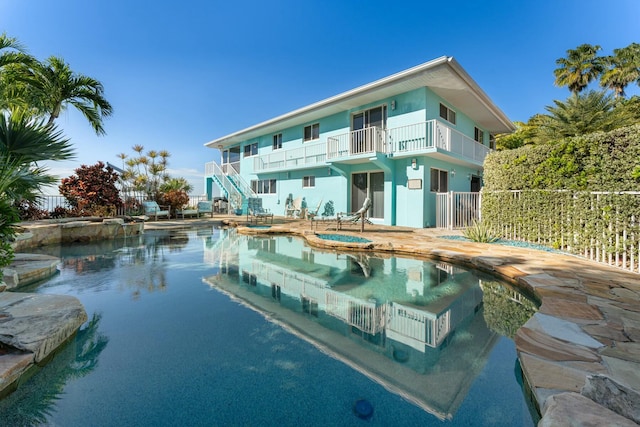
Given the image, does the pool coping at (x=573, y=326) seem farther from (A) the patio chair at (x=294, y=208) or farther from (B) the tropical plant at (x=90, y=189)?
(B) the tropical plant at (x=90, y=189)

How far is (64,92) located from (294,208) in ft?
31.7

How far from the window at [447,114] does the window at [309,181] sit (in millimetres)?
6820

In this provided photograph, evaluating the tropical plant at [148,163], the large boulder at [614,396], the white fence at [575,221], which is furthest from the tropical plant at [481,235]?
the tropical plant at [148,163]

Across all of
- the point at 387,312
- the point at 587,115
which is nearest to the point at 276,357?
the point at 387,312

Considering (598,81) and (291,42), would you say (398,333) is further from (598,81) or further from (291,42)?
(598,81)

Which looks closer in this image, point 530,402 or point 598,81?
point 530,402

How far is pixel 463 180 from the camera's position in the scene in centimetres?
1403

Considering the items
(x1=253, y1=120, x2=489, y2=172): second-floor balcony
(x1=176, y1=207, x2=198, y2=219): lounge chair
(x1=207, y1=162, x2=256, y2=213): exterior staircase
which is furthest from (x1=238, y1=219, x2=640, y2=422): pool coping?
(x1=207, y1=162, x2=256, y2=213): exterior staircase

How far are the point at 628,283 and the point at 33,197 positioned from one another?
9195 millimetres

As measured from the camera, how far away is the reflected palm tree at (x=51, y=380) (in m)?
1.75

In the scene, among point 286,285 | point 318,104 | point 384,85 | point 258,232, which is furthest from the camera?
point 318,104

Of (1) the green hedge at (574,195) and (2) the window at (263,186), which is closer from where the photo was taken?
(1) the green hedge at (574,195)

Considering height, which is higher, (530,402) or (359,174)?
(359,174)

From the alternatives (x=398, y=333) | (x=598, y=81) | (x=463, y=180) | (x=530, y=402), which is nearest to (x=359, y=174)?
(x=463, y=180)
